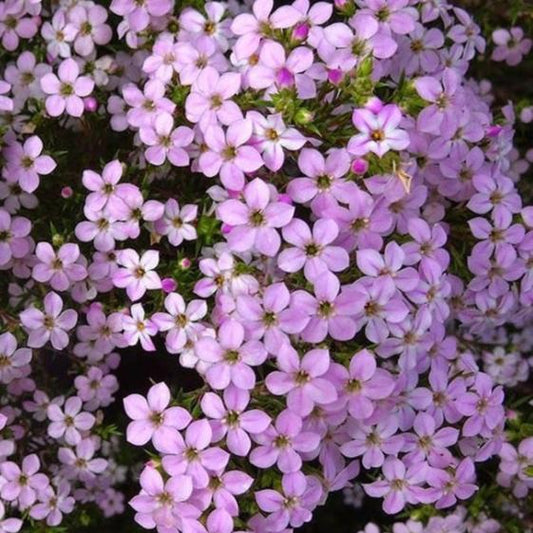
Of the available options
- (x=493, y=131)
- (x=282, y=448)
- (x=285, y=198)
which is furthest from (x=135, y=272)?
(x=493, y=131)

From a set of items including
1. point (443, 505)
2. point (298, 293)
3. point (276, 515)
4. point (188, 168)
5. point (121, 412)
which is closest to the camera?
point (298, 293)

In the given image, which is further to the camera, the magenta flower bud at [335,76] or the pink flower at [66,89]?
the pink flower at [66,89]

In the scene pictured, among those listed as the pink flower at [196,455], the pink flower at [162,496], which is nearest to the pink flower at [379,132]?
the pink flower at [196,455]

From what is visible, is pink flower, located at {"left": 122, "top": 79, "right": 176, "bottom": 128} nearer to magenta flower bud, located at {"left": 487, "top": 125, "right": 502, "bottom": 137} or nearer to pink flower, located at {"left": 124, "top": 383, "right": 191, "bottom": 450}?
pink flower, located at {"left": 124, "top": 383, "right": 191, "bottom": 450}

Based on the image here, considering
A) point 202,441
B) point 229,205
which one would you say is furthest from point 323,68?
point 202,441

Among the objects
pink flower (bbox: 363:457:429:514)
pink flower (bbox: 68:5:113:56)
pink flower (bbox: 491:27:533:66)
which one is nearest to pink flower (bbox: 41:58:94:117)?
pink flower (bbox: 68:5:113:56)

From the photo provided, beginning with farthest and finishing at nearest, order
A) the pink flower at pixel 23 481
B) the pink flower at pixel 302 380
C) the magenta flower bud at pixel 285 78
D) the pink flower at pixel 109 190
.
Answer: the pink flower at pixel 23 481, the pink flower at pixel 109 190, the magenta flower bud at pixel 285 78, the pink flower at pixel 302 380

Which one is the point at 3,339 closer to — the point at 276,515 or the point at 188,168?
the point at 188,168

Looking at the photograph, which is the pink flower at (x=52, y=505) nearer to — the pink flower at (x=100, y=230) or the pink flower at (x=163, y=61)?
the pink flower at (x=100, y=230)
